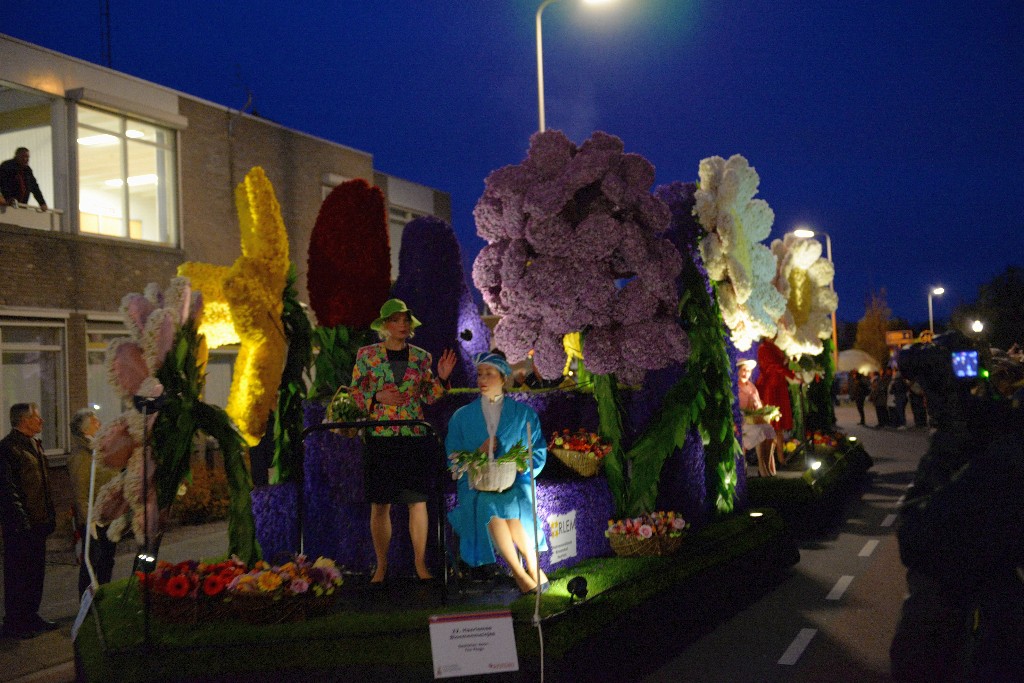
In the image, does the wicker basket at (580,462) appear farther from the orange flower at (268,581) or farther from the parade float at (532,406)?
the orange flower at (268,581)

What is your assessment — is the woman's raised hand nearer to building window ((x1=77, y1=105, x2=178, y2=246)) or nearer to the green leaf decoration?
the green leaf decoration

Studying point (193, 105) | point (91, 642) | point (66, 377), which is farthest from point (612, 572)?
point (193, 105)

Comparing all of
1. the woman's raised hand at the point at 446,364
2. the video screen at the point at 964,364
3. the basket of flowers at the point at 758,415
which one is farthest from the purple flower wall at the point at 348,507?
the basket of flowers at the point at 758,415

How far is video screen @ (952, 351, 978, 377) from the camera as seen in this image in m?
3.74

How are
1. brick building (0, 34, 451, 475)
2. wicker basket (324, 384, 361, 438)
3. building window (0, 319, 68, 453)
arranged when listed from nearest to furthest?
wicker basket (324, 384, 361, 438)
building window (0, 319, 68, 453)
brick building (0, 34, 451, 475)

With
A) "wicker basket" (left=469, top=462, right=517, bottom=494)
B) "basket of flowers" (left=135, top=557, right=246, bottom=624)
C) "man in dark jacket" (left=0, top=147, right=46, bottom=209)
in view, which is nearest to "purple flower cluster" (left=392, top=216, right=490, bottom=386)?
"wicker basket" (left=469, top=462, right=517, bottom=494)

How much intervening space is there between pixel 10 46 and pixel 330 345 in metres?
10.1

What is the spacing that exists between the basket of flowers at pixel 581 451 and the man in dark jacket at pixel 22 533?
423cm

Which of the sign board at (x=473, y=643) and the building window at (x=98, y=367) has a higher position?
the building window at (x=98, y=367)

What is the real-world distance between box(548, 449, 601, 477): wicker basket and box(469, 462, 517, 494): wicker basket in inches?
62.7

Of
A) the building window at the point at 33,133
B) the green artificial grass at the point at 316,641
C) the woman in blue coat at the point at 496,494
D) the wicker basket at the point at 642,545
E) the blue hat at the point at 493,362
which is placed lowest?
the green artificial grass at the point at 316,641

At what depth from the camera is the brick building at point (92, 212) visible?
15250 millimetres

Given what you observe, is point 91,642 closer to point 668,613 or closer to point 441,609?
point 441,609

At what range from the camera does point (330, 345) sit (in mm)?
8547
